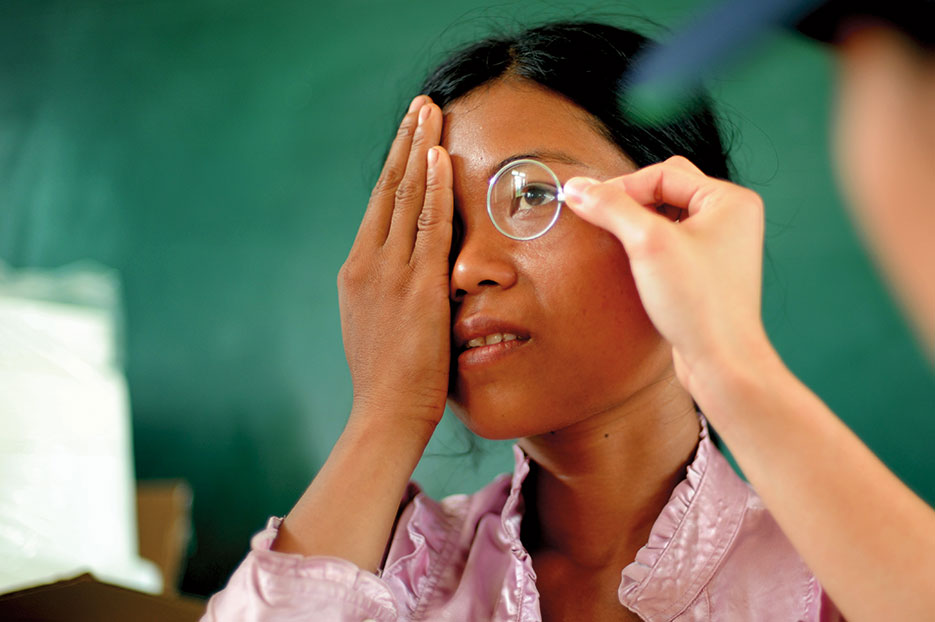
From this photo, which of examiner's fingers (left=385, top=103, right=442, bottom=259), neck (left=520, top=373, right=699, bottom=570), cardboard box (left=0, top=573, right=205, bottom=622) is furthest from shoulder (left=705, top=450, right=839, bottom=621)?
cardboard box (left=0, top=573, right=205, bottom=622)

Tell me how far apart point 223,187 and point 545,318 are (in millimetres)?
2077

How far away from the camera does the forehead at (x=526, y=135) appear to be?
100 centimetres

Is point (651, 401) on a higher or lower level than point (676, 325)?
lower

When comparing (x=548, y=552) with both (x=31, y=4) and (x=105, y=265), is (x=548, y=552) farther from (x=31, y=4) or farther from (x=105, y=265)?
(x=31, y=4)

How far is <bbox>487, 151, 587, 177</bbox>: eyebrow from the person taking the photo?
0.99 m

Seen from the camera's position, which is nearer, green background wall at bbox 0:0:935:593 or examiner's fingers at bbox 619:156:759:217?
examiner's fingers at bbox 619:156:759:217

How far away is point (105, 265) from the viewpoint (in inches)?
114

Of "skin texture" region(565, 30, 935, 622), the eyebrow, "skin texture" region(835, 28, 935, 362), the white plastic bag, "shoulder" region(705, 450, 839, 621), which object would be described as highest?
"skin texture" region(835, 28, 935, 362)

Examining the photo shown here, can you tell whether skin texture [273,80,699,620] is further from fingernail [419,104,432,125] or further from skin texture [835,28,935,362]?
skin texture [835,28,935,362]

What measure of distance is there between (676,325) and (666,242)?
0.08 m

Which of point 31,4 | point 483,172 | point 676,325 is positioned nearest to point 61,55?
point 31,4

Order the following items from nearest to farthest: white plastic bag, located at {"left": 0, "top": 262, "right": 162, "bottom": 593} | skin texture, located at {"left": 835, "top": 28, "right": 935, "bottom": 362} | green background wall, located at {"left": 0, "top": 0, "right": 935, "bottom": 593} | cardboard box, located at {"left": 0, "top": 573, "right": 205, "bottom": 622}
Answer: skin texture, located at {"left": 835, "top": 28, "right": 935, "bottom": 362} < cardboard box, located at {"left": 0, "top": 573, "right": 205, "bottom": 622} < white plastic bag, located at {"left": 0, "top": 262, "right": 162, "bottom": 593} < green background wall, located at {"left": 0, "top": 0, "right": 935, "bottom": 593}

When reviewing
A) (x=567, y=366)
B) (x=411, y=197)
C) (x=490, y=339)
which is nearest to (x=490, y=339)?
(x=490, y=339)

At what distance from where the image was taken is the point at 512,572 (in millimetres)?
1025
